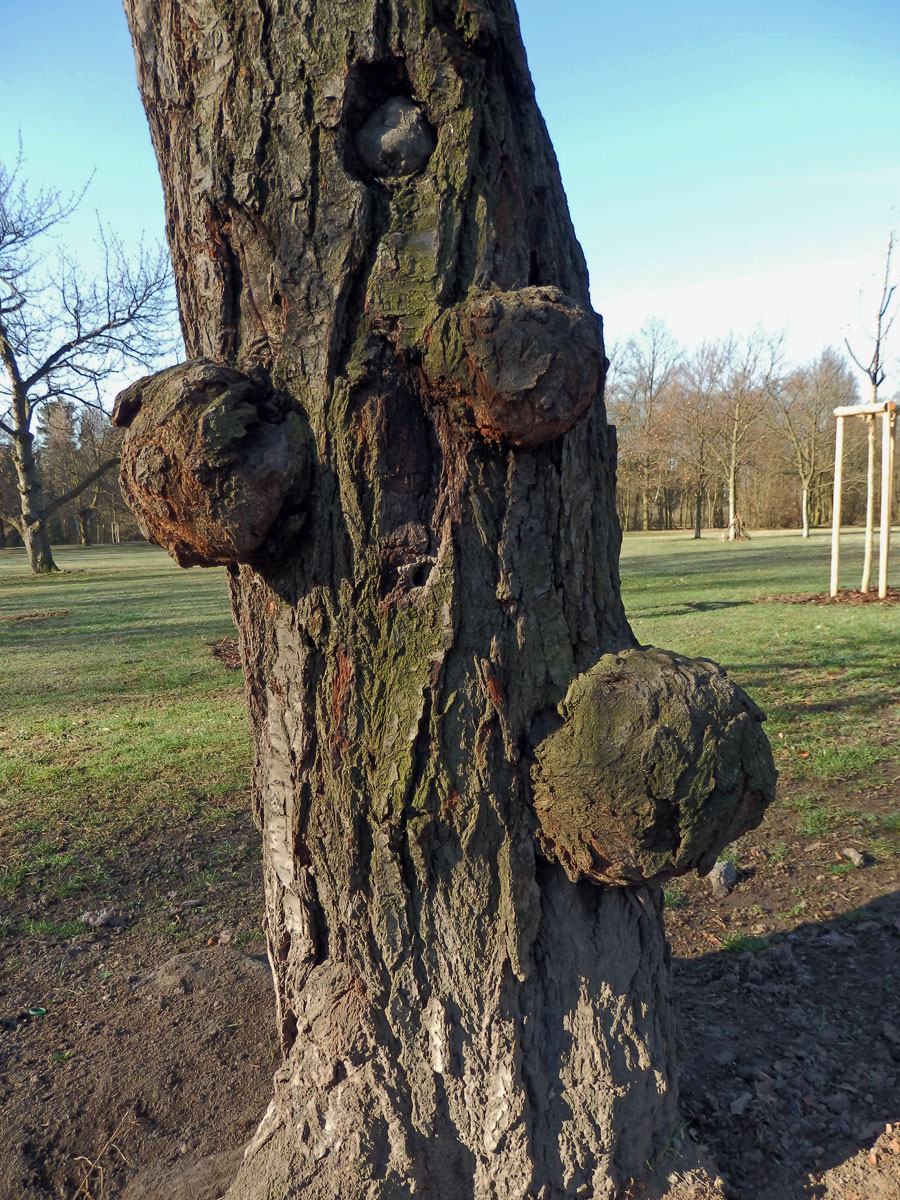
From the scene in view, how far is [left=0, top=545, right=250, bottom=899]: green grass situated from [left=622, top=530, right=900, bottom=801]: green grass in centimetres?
378

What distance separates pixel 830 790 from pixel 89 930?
404 cm

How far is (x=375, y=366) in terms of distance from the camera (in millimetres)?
1624

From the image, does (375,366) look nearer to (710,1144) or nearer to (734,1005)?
(710,1144)

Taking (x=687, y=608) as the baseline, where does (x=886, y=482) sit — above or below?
above

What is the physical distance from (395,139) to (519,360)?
22.8 inches

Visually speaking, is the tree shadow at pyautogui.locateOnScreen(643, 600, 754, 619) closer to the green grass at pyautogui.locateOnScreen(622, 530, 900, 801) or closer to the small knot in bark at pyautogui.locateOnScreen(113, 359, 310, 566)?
the green grass at pyautogui.locateOnScreen(622, 530, 900, 801)

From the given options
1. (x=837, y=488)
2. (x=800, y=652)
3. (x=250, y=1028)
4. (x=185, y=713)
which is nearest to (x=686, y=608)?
(x=837, y=488)

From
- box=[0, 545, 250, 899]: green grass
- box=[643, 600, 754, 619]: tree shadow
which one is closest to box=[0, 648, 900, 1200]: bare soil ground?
box=[0, 545, 250, 899]: green grass

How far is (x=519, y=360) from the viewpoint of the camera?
4.81 feet

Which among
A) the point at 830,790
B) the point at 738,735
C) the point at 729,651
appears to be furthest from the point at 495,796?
the point at 729,651

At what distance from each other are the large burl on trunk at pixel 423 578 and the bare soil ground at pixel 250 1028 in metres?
0.43

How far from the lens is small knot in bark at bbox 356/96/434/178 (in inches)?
63.1

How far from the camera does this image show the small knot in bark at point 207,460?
1.52 meters

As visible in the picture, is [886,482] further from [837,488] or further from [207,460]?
[207,460]
